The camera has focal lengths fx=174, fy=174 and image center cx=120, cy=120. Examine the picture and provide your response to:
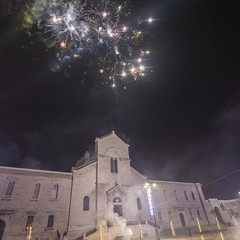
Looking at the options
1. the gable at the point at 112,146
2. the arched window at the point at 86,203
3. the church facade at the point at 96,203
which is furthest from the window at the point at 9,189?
the gable at the point at 112,146

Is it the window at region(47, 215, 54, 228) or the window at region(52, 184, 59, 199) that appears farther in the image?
the window at region(52, 184, 59, 199)

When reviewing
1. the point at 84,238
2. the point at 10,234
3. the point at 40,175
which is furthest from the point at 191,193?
the point at 10,234

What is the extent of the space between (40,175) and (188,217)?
26155 millimetres

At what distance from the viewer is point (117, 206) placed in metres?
24.8

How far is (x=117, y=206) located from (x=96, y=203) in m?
3.31

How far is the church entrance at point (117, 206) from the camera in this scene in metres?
24.4

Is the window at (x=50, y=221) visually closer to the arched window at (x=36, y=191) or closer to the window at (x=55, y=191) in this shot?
the window at (x=55, y=191)

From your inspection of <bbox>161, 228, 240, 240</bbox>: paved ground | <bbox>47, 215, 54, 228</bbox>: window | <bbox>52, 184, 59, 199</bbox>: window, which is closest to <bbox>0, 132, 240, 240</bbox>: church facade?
<bbox>47, 215, 54, 228</bbox>: window

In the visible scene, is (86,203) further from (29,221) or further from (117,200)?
(29,221)

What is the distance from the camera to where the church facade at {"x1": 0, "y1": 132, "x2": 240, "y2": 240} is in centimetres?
1953

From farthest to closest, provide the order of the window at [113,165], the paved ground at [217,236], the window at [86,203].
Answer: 1. the window at [113,165]
2. the window at [86,203]
3. the paved ground at [217,236]

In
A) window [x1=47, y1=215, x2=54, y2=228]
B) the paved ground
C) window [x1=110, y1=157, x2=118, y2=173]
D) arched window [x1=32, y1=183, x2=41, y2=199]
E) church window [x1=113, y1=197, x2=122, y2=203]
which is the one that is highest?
window [x1=110, y1=157, x2=118, y2=173]

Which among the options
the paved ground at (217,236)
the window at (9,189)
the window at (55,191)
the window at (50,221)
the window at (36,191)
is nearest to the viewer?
the window at (9,189)

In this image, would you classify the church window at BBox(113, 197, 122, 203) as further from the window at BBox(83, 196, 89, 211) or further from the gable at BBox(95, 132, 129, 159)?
the gable at BBox(95, 132, 129, 159)
